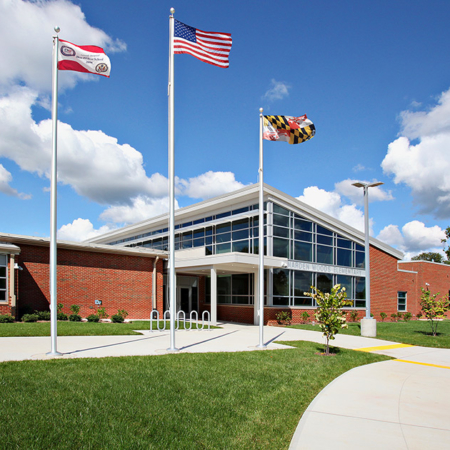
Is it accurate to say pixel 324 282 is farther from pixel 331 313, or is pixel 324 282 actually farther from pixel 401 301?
pixel 331 313

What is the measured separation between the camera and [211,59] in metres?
11.8

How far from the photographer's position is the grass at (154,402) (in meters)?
4.77

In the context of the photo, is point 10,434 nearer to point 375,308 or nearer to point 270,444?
point 270,444

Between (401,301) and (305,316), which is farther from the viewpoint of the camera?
(401,301)

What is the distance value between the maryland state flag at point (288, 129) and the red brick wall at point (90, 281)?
12.4 metres

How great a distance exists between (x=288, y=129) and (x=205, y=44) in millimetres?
4098

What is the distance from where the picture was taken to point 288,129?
14.1m

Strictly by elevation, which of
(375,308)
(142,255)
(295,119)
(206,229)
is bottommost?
(375,308)

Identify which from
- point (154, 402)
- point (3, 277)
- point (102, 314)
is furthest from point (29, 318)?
point (154, 402)

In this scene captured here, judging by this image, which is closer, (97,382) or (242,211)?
(97,382)

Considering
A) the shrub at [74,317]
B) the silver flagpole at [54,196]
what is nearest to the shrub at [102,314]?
the shrub at [74,317]

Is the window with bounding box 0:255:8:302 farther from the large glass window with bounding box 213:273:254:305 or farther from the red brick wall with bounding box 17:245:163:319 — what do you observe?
the large glass window with bounding box 213:273:254:305

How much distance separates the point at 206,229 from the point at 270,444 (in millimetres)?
22865

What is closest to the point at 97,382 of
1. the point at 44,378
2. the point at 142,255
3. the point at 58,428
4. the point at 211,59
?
the point at 44,378
